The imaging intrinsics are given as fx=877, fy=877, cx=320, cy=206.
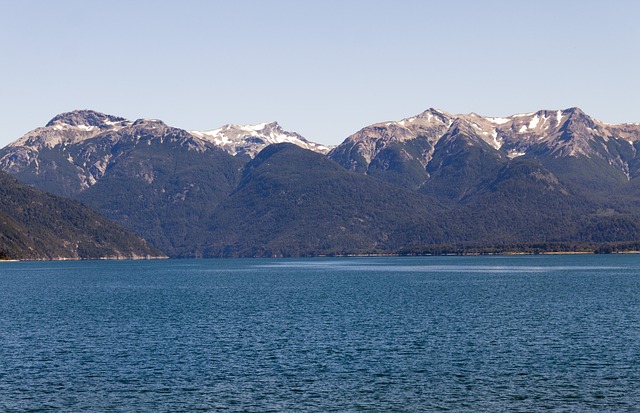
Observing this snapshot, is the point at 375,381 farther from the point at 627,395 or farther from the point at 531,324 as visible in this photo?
the point at 531,324

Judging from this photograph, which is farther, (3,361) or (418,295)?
(418,295)

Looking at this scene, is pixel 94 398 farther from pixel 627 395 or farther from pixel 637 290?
pixel 637 290

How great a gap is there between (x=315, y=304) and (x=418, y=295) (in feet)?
109

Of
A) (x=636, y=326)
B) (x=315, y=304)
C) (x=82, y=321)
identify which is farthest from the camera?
(x=315, y=304)

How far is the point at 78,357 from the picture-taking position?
3605 inches

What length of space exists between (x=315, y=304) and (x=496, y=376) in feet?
269

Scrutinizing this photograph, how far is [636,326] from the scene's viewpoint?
11500 centimetres

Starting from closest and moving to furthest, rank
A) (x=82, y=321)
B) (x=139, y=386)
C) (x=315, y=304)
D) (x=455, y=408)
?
(x=455, y=408) → (x=139, y=386) → (x=82, y=321) → (x=315, y=304)

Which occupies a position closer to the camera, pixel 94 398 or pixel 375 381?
pixel 94 398

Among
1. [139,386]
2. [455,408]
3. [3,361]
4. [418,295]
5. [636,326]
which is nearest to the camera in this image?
[455,408]

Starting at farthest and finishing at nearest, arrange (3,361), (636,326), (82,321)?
(82,321), (636,326), (3,361)

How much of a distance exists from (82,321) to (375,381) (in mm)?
66086

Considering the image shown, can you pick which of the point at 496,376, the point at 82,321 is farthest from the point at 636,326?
the point at 82,321

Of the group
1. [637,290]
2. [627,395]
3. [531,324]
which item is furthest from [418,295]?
[627,395]
